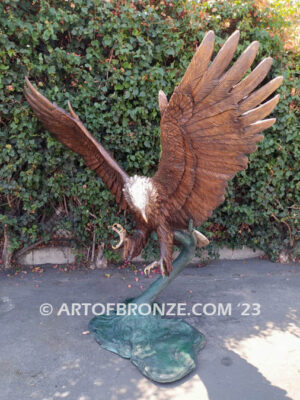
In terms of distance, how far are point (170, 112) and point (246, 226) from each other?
2944 millimetres

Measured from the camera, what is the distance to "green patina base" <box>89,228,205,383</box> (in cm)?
247

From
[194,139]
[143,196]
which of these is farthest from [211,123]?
[143,196]

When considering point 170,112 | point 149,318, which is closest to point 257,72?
point 170,112

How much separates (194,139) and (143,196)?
26.5 inches

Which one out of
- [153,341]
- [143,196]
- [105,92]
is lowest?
[153,341]

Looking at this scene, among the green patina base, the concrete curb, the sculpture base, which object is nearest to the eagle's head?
the green patina base

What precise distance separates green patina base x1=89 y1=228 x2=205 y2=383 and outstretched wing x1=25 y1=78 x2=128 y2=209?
81cm

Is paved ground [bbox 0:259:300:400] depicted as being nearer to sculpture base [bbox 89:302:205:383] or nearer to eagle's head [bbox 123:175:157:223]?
sculpture base [bbox 89:302:205:383]

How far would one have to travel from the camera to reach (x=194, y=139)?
7.26ft

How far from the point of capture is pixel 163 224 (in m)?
2.74

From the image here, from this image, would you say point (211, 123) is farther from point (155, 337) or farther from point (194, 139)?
point (155, 337)

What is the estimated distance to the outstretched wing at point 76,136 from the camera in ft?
9.25

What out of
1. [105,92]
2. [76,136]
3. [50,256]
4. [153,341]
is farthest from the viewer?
[50,256]

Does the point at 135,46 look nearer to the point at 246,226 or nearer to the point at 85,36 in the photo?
the point at 85,36
